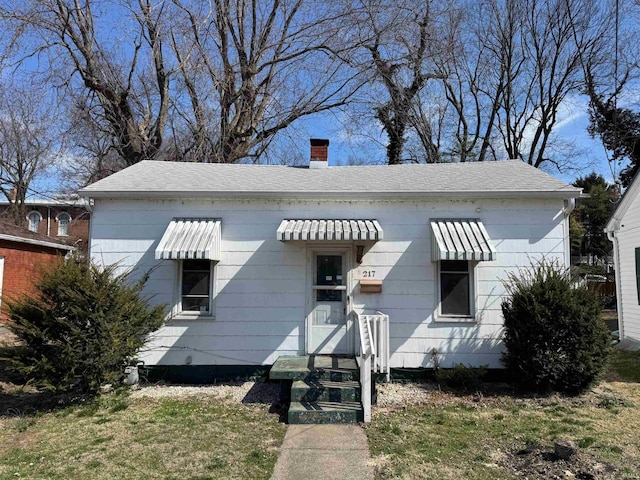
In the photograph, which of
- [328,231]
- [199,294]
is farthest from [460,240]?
[199,294]

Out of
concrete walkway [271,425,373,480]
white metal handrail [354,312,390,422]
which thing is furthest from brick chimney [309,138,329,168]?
concrete walkway [271,425,373,480]

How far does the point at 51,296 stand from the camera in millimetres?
6684

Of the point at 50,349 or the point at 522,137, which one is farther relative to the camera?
the point at 522,137

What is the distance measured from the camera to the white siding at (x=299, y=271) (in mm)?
7949

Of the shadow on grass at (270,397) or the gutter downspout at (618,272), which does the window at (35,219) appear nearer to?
the shadow on grass at (270,397)

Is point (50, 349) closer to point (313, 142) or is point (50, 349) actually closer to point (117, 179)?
point (117, 179)

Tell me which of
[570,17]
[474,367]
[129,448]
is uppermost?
[570,17]

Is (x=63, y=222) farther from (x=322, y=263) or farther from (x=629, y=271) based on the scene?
(x=629, y=271)

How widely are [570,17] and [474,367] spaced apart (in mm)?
20909

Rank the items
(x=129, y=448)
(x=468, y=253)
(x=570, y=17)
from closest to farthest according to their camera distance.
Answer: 1. (x=129, y=448)
2. (x=468, y=253)
3. (x=570, y=17)

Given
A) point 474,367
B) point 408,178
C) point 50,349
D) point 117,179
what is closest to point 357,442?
point 474,367

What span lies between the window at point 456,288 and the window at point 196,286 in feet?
14.1

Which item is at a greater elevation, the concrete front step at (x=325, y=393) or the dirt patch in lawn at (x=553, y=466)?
the concrete front step at (x=325, y=393)

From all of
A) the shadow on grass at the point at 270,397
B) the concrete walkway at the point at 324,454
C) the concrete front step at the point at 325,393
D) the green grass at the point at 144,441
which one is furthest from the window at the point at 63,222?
the concrete walkway at the point at 324,454
